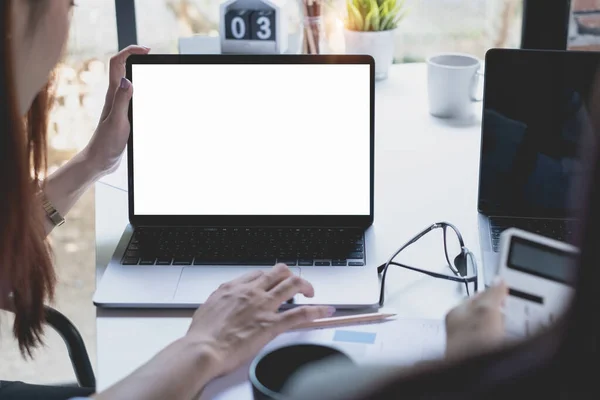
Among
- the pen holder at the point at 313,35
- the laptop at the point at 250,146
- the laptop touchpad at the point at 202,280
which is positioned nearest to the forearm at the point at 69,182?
the laptop at the point at 250,146

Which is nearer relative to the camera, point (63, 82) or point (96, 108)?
point (96, 108)

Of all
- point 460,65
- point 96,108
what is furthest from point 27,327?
point 460,65

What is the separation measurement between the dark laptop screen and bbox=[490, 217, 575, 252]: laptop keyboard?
0.01 meters

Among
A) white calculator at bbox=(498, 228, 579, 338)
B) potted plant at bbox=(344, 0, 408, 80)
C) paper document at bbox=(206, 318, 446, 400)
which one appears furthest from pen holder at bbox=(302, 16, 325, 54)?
white calculator at bbox=(498, 228, 579, 338)

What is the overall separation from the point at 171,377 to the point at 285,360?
12 cm

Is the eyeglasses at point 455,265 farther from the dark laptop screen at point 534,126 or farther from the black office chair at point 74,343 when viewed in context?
the black office chair at point 74,343

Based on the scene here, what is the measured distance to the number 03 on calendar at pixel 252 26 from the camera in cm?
164

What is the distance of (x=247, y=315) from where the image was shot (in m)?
0.96

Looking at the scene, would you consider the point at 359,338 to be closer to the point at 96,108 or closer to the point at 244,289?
the point at 244,289

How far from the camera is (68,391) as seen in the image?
1233mm

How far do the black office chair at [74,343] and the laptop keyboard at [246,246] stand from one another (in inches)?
6.3

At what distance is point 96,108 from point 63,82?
120 cm

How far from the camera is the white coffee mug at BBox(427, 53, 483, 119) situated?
164 cm

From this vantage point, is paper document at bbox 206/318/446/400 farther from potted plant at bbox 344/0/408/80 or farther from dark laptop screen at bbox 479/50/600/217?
potted plant at bbox 344/0/408/80
